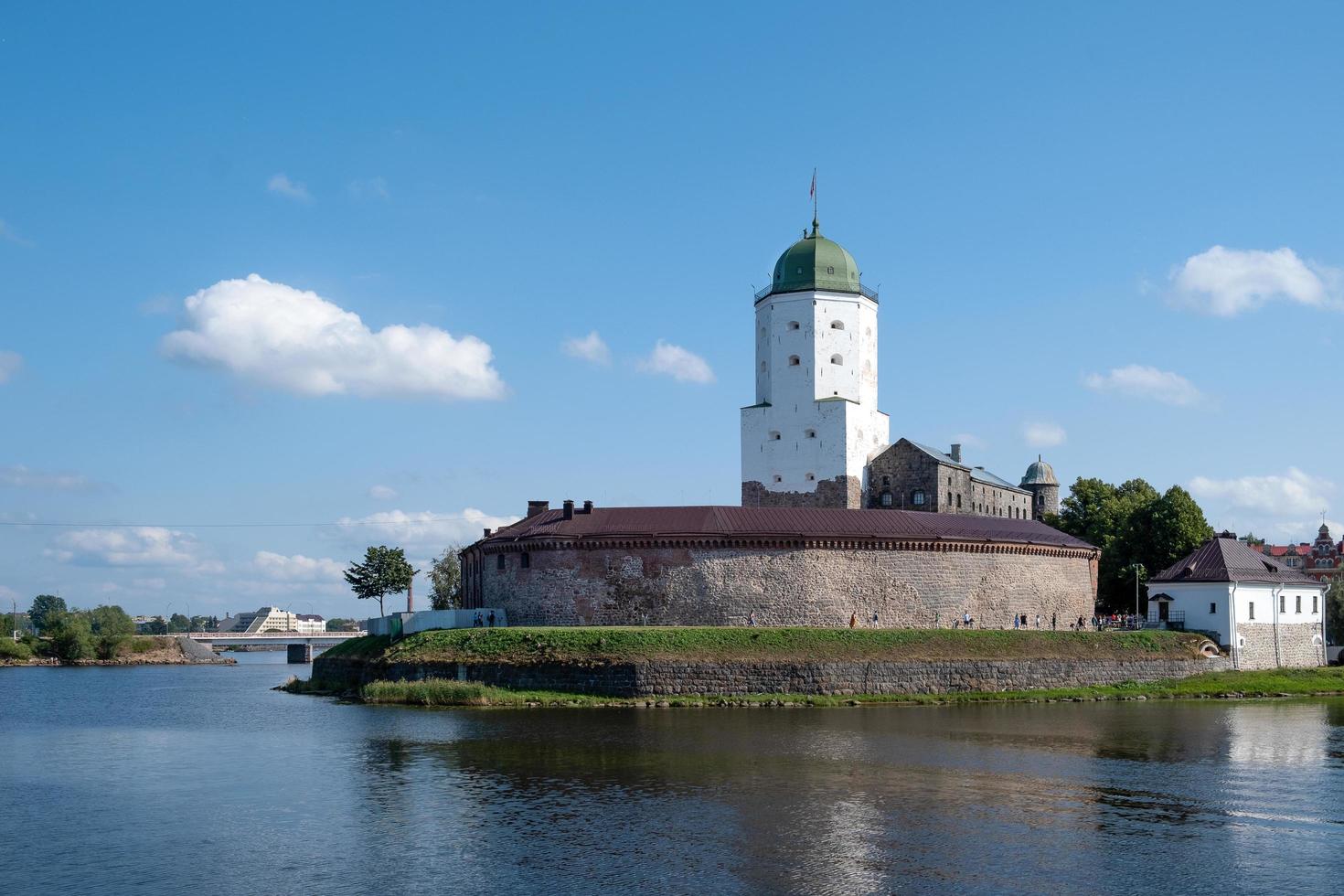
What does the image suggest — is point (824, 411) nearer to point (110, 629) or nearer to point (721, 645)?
point (721, 645)

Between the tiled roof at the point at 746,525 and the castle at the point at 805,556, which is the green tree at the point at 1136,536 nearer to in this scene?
the castle at the point at 805,556

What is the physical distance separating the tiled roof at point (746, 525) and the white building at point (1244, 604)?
6.51 metres

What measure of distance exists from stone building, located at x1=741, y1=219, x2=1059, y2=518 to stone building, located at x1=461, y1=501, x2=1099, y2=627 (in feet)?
27.8

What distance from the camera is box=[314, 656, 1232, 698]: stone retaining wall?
3969 cm

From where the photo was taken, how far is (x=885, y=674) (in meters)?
41.5

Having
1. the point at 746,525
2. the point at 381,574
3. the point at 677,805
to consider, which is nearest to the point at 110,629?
the point at 381,574

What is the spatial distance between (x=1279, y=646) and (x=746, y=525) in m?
22.2

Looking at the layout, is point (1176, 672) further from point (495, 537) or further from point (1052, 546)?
point (495, 537)

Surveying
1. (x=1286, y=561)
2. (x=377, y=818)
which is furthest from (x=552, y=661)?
(x=1286, y=561)

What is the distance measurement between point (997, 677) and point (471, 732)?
19.5 m

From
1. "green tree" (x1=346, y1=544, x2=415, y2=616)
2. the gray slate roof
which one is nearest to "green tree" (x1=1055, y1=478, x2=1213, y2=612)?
the gray slate roof

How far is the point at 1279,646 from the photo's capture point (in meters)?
50.7

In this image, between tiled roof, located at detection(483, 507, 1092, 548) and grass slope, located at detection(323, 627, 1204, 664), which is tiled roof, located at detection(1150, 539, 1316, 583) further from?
grass slope, located at detection(323, 627, 1204, 664)

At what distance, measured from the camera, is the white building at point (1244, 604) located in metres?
49.2
